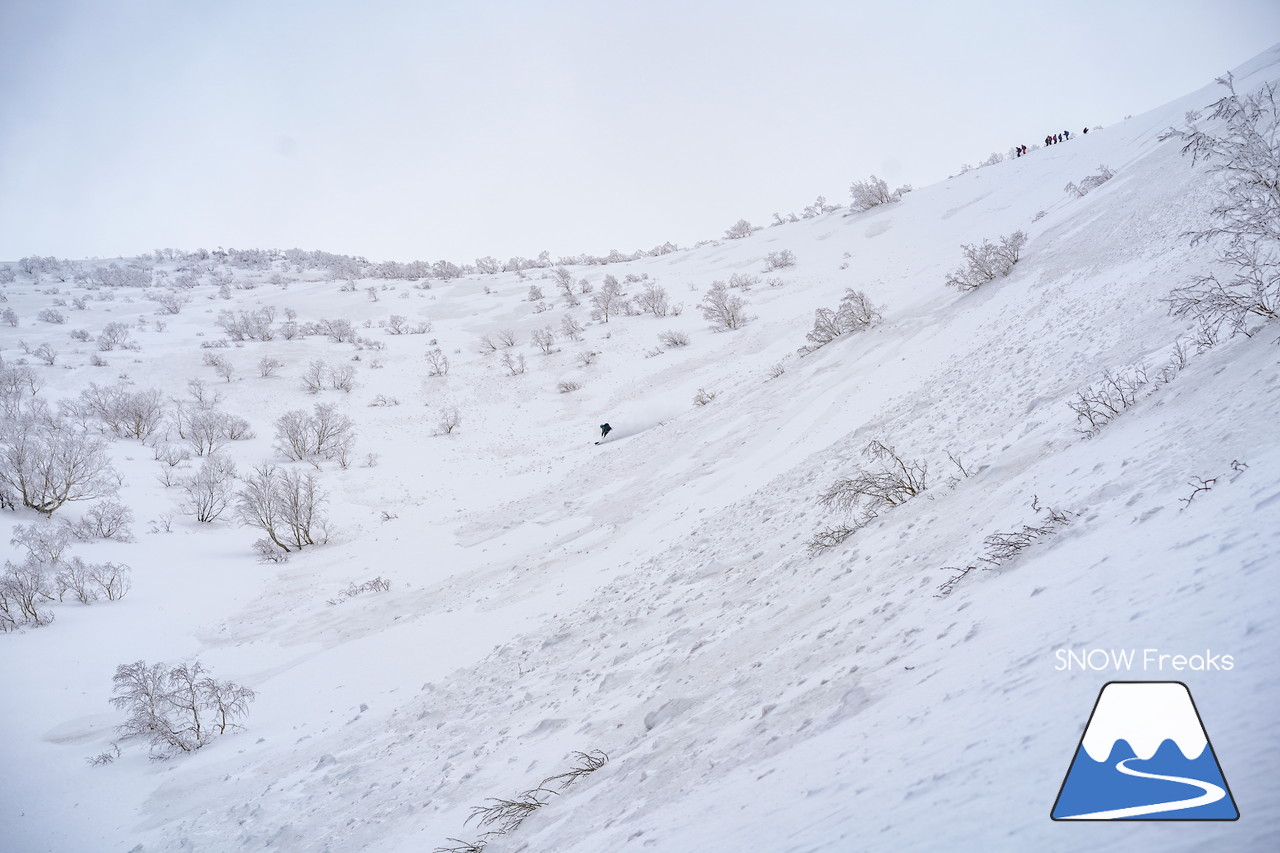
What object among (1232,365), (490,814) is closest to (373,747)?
(490,814)

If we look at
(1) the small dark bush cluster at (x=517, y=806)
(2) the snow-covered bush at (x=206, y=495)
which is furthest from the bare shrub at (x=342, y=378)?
(1) the small dark bush cluster at (x=517, y=806)

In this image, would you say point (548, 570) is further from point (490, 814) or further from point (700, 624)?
point (490, 814)

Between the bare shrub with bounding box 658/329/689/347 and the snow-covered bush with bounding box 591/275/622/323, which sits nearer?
the bare shrub with bounding box 658/329/689/347

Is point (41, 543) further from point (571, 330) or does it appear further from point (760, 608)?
point (571, 330)

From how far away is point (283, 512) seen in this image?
15.2 meters

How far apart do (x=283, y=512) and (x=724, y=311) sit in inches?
820

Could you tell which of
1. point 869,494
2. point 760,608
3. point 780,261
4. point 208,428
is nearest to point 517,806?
point 760,608

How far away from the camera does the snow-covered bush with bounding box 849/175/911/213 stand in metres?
40.3

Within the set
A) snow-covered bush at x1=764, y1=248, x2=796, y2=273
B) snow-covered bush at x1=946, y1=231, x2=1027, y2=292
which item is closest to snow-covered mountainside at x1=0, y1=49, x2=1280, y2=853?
snow-covered bush at x1=946, y1=231, x2=1027, y2=292

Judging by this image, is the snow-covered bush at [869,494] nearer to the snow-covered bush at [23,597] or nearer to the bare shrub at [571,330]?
the snow-covered bush at [23,597]

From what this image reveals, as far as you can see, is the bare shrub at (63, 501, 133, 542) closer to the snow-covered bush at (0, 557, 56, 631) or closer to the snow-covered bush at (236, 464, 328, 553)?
the snow-covered bush at (236, 464, 328, 553)

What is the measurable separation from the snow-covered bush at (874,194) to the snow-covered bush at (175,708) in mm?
44488

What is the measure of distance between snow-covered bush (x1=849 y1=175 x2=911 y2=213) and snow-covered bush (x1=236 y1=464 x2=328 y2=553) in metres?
40.3

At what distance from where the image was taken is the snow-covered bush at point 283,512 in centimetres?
1502
